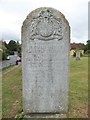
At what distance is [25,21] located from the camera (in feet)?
22.2

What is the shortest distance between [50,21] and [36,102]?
203 cm

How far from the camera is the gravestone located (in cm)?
675

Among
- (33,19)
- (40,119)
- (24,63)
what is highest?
(33,19)

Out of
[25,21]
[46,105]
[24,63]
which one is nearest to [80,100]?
[46,105]

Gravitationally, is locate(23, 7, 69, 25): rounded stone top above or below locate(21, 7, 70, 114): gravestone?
above

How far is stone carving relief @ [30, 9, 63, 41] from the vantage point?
674 cm

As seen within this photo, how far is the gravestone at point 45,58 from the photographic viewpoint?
6.75m

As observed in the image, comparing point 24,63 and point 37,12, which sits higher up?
point 37,12

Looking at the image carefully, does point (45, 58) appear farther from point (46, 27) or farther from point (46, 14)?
point (46, 14)

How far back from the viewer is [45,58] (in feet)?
22.4

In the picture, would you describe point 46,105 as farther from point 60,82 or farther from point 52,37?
point 52,37

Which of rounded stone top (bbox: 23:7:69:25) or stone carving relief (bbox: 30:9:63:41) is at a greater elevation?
rounded stone top (bbox: 23:7:69:25)

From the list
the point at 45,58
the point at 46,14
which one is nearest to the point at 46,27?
the point at 46,14

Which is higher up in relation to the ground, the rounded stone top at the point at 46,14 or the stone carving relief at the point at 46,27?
the rounded stone top at the point at 46,14
